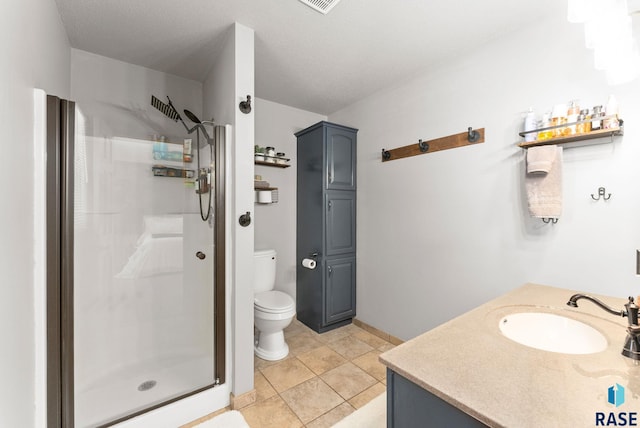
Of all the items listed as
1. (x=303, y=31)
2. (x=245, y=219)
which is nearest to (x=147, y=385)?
(x=245, y=219)

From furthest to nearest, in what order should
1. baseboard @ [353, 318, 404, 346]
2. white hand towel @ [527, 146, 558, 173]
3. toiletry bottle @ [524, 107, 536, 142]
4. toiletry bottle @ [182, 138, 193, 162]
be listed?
baseboard @ [353, 318, 404, 346] → toiletry bottle @ [182, 138, 193, 162] → toiletry bottle @ [524, 107, 536, 142] → white hand towel @ [527, 146, 558, 173]

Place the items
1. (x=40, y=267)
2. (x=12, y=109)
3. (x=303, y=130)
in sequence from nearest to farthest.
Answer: (x=12, y=109)
(x=40, y=267)
(x=303, y=130)

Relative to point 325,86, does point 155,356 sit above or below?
below

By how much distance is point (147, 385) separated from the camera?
1.70m

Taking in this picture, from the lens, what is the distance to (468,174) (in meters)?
1.97

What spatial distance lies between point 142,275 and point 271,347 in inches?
46.1

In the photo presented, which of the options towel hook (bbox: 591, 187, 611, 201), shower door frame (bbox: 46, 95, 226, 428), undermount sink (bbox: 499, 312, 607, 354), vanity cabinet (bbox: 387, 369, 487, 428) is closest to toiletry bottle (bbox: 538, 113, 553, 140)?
towel hook (bbox: 591, 187, 611, 201)

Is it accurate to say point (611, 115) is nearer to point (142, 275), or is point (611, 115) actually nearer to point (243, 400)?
point (243, 400)

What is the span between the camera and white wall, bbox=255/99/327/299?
2.87 metres

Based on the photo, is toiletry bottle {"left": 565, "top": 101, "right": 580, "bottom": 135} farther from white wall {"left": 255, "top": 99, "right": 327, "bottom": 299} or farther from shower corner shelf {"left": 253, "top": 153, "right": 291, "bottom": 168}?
white wall {"left": 255, "top": 99, "right": 327, "bottom": 299}

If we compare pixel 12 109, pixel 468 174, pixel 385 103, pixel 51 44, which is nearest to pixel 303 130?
pixel 385 103

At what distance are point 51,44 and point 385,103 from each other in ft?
7.83

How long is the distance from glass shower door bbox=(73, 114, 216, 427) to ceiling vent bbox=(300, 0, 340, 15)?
42.7 inches

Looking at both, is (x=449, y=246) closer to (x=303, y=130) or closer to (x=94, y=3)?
(x=303, y=130)
